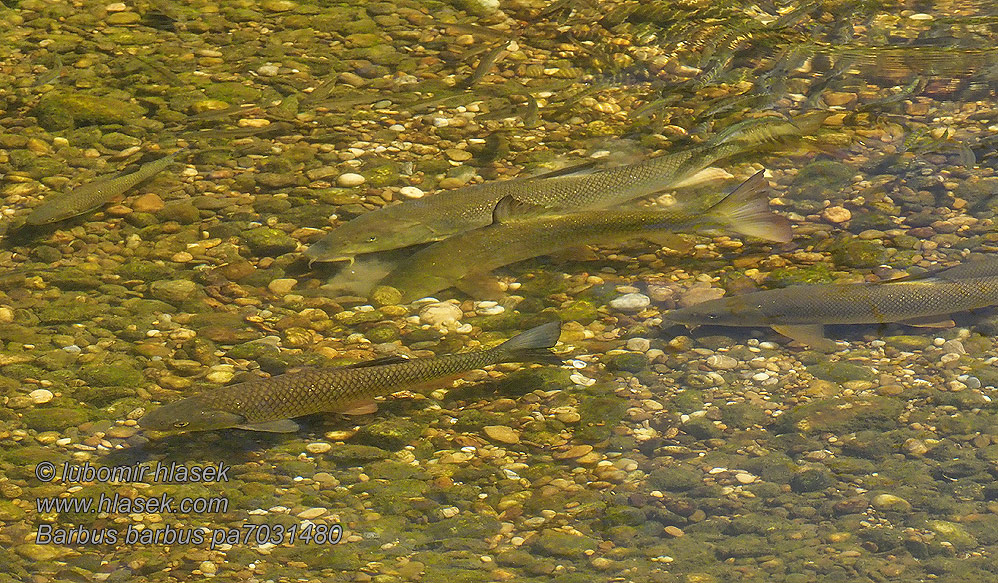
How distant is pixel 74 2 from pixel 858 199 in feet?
23.8

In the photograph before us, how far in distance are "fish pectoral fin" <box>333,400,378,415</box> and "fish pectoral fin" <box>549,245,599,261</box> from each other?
5.99 feet

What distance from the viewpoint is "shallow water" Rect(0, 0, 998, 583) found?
4066 millimetres

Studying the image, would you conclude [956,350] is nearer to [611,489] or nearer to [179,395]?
[611,489]

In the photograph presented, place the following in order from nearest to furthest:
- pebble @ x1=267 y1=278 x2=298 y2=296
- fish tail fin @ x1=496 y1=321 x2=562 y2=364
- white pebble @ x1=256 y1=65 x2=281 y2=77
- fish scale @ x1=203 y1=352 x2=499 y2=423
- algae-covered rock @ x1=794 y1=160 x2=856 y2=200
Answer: fish scale @ x1=203 y1=352 x2=499 y2=423 → fish tail fin @ x1=496 y1=321 x2=562 y2=364 → pebble @ x1=267 y1=278 x2=298 y2=296 → algae-covered rock @ x1=794 y1=160 x2=856 y2=200 → white pebble @ x1=256 y1=65 x2=281 y2=77

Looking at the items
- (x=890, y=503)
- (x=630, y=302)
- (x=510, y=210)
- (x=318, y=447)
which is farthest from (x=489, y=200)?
(x=890, y=503)

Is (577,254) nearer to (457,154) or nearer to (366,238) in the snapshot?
(366,238)

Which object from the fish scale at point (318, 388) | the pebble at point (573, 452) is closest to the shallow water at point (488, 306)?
the pebble at point (573, 452)

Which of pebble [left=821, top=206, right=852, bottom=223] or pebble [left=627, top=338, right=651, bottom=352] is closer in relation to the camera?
pebble [left=627, top=338, right=651, bottom=352]

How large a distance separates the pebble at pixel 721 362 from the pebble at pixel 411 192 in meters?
2.47

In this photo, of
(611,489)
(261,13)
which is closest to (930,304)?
(611,489)

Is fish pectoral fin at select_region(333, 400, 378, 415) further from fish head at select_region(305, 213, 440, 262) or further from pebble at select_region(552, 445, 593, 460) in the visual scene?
fish head at select_region(305, 213, 440, 262)

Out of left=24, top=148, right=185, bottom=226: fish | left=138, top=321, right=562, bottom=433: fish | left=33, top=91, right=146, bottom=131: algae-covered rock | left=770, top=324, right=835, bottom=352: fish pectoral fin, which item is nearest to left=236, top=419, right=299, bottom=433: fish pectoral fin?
left=138, top=321, right=562, bottom=433: fish

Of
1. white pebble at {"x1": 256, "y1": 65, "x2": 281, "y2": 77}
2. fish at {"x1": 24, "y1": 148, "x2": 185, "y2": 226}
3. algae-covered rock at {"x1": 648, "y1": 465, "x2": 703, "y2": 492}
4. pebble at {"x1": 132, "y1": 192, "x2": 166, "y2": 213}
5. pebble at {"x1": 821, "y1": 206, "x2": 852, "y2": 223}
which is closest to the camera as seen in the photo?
algae-covered rock at {"x1": 648, "y1": 465, "x2": 703, "y2": 492}

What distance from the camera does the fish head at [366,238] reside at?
5.80 meters
